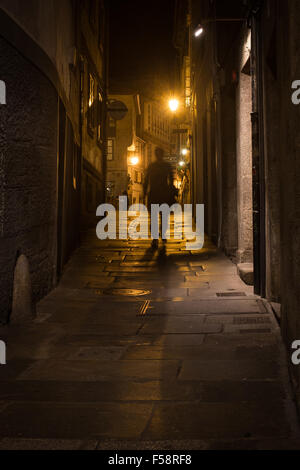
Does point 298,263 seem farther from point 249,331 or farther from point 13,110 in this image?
point 13,110

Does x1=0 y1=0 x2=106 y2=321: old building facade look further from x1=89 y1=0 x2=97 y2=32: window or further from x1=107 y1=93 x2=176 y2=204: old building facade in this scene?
x1=107 y1=93 x2=176 y2=204: old building facade

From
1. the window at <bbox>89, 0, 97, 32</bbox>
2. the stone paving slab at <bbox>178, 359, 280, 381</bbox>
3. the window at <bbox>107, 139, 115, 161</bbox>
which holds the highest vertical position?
the window at <bbox>107, 139, 115, 161</bbox>

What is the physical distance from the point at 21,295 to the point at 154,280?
307 centimetres

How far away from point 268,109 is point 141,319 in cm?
306

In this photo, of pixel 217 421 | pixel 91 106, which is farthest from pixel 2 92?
pixel 91 106

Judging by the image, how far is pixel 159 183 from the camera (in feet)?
36.9

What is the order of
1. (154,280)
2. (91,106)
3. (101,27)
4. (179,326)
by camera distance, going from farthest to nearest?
(101,27) → (91,106) → (154,280) → (179,326)

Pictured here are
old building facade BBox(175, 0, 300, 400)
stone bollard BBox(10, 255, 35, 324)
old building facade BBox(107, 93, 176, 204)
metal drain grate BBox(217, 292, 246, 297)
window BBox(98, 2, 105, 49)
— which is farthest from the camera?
old building facade BBox(107, 93, 176, 204)

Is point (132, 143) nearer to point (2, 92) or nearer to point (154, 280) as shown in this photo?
point (154, 280)

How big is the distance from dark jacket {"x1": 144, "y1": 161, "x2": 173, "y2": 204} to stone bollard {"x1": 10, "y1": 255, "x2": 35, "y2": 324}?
607 centimetres

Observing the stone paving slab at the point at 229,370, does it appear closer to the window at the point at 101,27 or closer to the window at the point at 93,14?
the window at the point at 93,14

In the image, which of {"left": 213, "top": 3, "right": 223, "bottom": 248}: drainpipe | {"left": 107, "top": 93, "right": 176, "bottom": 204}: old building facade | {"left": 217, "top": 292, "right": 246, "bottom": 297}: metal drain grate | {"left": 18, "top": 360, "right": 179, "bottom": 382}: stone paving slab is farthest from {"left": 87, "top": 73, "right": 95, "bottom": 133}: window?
{"left": 107, "top": 93, "right": 176, "bottom": 204}: old building facade

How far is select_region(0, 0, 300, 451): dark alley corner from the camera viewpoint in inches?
113

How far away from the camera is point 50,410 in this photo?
9.74 feet
